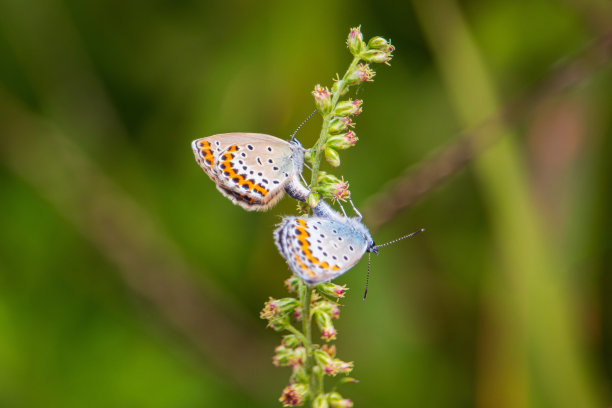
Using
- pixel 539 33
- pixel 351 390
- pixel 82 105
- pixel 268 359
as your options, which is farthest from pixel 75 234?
pixel 539 33

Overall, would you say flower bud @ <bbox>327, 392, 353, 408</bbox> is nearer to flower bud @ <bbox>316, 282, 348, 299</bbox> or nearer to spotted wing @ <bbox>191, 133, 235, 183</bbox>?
flower bud @ <bbox>316, 282, 348, 299</bbox>

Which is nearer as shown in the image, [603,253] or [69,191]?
[603,253]

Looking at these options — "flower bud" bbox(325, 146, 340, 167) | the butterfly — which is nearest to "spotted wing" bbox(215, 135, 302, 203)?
the butterfly

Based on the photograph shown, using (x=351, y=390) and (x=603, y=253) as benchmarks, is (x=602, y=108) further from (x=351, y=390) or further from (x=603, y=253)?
(x=351, y=390)

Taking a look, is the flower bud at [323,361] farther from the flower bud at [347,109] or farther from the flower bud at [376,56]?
the flower bud at [376,56]

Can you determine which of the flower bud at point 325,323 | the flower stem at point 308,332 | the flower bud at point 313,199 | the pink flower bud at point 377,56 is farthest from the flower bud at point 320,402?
the pink flower bud at point 377,56
